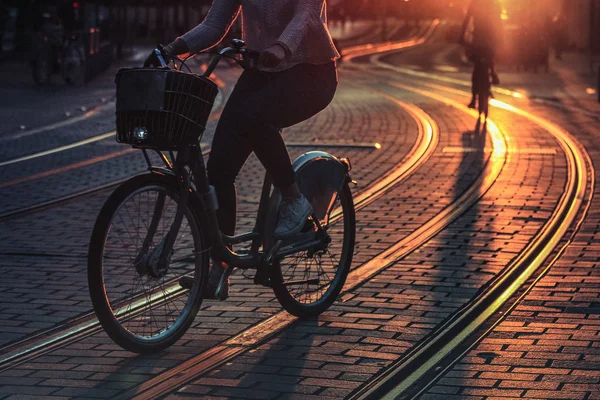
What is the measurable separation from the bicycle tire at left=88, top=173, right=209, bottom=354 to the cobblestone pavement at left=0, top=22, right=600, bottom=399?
4.4 inches

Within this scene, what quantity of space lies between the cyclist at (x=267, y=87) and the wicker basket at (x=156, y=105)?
1.48ft

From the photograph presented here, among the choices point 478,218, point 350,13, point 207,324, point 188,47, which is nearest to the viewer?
point 188,47

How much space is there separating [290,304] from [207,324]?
39cm

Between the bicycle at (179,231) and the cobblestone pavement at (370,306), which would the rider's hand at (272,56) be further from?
the cobblestone pavement at (370,306)

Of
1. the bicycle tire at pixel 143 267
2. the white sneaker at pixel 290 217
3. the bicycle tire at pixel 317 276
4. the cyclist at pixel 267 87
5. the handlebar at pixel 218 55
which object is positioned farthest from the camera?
the bicycle tire at pixel 317 276

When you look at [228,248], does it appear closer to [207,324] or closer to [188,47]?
[207,324]

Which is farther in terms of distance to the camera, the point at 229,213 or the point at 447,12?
the point at 447,12

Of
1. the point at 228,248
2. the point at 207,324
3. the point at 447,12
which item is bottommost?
the point at 447,12

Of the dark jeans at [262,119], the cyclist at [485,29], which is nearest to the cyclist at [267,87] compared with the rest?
the dark jeans at [262,119]

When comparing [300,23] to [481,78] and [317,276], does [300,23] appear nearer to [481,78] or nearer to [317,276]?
[317,276]

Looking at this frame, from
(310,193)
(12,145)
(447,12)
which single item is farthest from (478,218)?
(447,12)

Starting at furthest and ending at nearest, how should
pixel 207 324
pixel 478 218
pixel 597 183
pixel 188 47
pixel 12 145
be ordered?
1. pixel 12 145
2. pixel 597 183
3. pixel 478 218
4. pixel 207 324
5. pixel 188 47

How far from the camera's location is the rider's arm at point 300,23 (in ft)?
17.4

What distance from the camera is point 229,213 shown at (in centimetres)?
559
